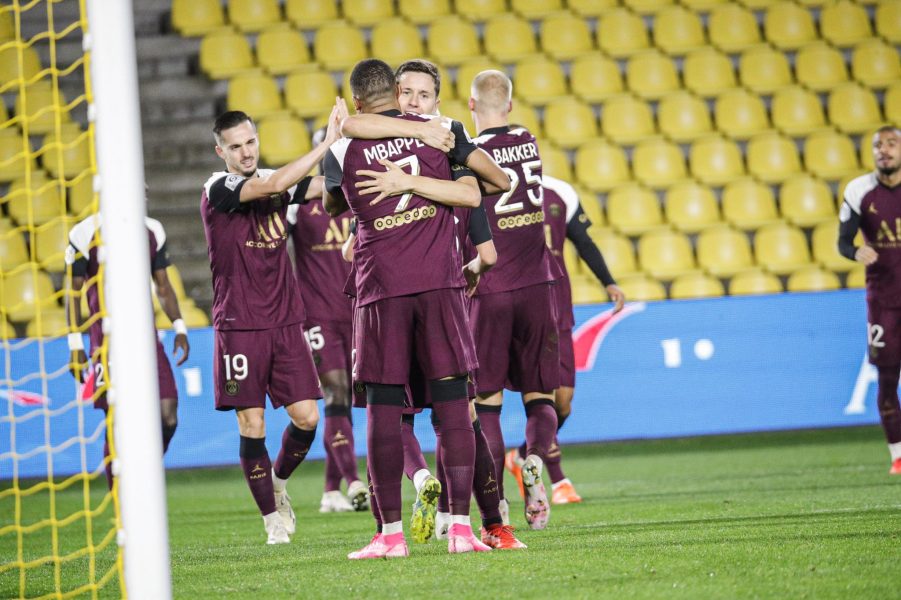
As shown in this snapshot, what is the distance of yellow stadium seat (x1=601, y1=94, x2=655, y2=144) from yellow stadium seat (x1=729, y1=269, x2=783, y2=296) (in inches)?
77.5

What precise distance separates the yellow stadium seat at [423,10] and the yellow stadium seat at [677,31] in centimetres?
230

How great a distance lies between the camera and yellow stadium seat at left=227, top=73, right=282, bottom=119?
493 inches

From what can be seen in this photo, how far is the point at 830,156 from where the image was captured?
42.0 feet

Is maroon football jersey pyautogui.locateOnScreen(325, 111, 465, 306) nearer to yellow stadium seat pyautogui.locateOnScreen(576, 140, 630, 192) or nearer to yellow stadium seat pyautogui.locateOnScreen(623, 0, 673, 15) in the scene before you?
yellow stadium seat pyautogui.locateOnScreen(576, 140, 630, 192)

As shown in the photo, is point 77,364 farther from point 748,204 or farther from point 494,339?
point 748,204

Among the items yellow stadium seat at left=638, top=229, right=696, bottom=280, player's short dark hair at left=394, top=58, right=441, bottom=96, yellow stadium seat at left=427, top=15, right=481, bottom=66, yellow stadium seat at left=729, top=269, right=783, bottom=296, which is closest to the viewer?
player's short dark hair at left=394, top=58, right=441, bottom=96

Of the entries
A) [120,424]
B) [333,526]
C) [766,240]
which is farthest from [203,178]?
[120,424]

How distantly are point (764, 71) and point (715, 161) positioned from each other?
1.46 meters

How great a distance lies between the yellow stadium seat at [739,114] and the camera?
1299cm

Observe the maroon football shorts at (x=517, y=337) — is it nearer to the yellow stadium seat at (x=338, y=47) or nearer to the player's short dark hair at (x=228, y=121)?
the player's short dark hair at (x=228, y=121)

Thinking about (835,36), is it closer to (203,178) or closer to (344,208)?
(203,178)

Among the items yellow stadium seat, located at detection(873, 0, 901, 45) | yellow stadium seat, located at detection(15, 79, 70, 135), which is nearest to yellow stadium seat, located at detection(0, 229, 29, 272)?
yellow stadium seat, located at detection(15, 79, 70, 135)

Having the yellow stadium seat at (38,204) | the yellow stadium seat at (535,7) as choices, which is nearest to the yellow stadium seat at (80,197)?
the yellow stadium seat at (38,204)

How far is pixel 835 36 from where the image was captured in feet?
45.4
